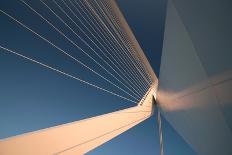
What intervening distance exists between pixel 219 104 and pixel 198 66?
387 millimetres

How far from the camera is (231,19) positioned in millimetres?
1414

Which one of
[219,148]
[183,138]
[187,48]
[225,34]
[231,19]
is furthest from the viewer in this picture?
[183,138]

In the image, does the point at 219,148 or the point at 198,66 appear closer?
the point at 198,66

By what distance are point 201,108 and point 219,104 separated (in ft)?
1.22

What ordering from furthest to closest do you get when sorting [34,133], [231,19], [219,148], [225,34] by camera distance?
[219,148]
[225,34]
[231,19]
[34,133]

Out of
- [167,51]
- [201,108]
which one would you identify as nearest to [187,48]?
[167,51]

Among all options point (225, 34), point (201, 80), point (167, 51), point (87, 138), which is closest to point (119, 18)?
point (167, 51)

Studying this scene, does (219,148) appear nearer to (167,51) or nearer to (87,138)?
(167,51)

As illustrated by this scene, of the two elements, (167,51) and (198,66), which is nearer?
(198,66)

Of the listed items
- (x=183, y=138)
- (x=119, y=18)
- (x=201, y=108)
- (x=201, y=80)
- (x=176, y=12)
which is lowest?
(x=183, y=138)

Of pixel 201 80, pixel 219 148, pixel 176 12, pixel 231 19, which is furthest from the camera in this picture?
pixel 219 148

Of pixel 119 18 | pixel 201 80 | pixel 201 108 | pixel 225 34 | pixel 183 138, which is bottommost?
pixel 183 138

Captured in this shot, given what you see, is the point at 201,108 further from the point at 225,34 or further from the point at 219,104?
the point at 225,34

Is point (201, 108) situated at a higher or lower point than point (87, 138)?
higher
